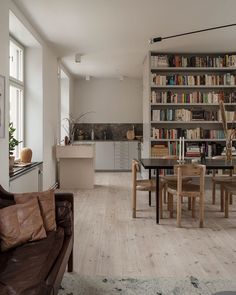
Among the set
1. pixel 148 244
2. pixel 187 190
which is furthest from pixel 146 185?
pixel 148 244

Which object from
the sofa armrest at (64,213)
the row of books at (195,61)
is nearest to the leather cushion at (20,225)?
the sofa armrest at (64,213)

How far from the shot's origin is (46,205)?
9.21 feet

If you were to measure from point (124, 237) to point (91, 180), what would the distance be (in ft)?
11.4

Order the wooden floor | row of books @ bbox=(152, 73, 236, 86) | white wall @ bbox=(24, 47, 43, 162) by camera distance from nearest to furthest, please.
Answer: the wooden floor → white wall @ bbox=(24, 47, 43, 162) → row of books @ bbox=(152, 73, 236, 86)

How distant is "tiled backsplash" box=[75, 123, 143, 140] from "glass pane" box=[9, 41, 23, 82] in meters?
5.06

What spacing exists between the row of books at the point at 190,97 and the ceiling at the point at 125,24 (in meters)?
0.86

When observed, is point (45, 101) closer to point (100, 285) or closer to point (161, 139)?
point (161, 139)

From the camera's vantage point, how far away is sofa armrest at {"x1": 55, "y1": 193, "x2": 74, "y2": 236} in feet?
9.43

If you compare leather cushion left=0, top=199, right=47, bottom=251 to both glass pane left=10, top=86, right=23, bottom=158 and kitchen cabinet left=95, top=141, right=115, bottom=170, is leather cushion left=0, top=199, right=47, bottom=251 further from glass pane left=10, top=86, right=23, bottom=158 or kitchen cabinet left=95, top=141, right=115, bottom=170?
kitchen cabinet left=95, top=141, right=115, bottom=170

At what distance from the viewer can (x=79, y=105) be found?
10.9m

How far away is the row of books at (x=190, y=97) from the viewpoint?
284 inches

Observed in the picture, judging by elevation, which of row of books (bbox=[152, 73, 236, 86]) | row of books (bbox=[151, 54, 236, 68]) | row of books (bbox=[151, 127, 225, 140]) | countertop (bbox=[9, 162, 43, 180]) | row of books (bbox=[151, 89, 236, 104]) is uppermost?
row of books (bbox=[151, 54, 236, 68])

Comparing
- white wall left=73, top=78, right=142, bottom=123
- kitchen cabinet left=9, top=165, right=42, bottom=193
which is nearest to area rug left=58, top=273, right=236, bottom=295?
kitchen cabinet left=9, top=165, right=42, bottom=193

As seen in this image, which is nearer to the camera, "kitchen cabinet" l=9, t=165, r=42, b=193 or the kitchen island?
"kitchen cabinet" l=9, t=165, r=42, b=193
